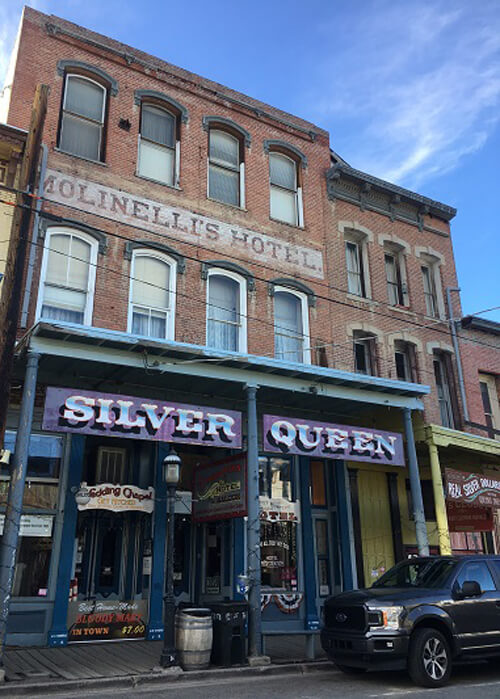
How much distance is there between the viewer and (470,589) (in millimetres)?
9039

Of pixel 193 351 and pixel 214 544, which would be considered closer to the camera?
pixel 193 351

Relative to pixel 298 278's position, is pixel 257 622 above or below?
below

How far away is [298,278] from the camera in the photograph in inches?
665

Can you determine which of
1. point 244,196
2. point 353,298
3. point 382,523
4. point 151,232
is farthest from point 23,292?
point 382,523

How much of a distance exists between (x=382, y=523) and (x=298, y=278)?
6923 mm

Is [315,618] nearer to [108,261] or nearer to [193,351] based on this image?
[193,351]

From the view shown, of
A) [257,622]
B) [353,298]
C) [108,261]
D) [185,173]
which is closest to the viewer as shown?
[257,622]

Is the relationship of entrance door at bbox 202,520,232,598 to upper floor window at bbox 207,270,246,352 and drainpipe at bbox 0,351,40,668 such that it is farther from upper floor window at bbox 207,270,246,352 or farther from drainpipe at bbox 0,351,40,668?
drainpipe at bbox 0,351,40,668

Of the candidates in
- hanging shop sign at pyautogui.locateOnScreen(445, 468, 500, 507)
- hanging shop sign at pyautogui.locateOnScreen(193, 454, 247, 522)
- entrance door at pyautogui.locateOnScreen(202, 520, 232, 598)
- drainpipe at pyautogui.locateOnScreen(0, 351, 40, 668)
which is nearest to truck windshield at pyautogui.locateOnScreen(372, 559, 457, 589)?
hanging shop sign at pyautogui.locateOnScreen(193, 454, 247, 522)

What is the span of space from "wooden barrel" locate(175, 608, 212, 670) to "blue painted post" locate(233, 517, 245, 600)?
3.95 metres

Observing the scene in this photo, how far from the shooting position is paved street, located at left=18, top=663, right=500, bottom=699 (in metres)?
7.81

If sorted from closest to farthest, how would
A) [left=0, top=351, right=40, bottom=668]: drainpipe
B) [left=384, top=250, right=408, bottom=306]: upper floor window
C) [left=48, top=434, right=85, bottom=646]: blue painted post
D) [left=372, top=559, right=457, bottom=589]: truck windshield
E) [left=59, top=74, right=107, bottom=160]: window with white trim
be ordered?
[left=0, top=351, right=40, bottom=668]: drainpipe < [left=372, top=559, right=457, bottom=589]: truck windshield < [left=48, top=434, right=85, bottom=646]: blue painted post < [left=59, top=74, right=107, bottom=160]: window with white trim < [left=384, top=250, right=408, bottom=306]: upper floor window

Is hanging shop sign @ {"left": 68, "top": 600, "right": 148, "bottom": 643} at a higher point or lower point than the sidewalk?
higher

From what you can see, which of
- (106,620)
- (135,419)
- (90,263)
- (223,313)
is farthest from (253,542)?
(90,263)
